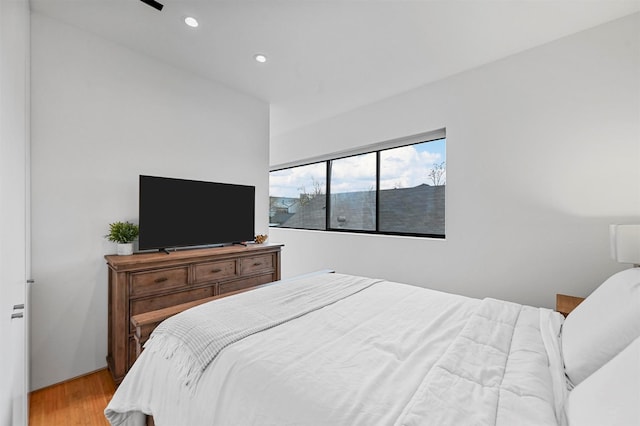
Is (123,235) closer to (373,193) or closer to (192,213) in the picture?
(192,213)

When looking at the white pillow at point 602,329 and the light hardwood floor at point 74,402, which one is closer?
the white pillow at point 602,329

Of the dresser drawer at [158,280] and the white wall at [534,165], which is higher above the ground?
the white wall at [534,165]

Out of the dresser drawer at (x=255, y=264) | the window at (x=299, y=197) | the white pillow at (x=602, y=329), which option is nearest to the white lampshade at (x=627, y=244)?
the white pillow at (x=602, y=329)

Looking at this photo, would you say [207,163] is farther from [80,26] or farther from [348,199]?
[348,199]

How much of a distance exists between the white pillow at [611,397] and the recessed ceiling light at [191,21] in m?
2.90

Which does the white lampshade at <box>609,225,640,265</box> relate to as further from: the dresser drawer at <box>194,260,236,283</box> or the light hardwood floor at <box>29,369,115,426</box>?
the light hardwood floor at <box>29,369,115,426</box>

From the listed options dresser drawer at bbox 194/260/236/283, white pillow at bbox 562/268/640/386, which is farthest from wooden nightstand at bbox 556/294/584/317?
dresser drawer at bbox 194/260/236/283

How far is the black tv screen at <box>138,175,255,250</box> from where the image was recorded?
235cm

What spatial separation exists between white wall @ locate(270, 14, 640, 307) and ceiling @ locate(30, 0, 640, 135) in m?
0.23

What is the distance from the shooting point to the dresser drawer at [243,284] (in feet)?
8.67

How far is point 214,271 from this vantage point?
2.57 m

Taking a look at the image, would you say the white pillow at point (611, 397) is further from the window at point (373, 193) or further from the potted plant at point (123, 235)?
the potted plant at point (123, 235)

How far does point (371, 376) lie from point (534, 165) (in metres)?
2.45

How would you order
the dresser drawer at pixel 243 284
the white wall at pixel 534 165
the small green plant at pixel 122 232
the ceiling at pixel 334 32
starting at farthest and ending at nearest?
the dresser drawer at pixel 243 284
the small green plant at pixel 122 232
the white wall at pixel 534 165
the ceiling at pixel 334 32
